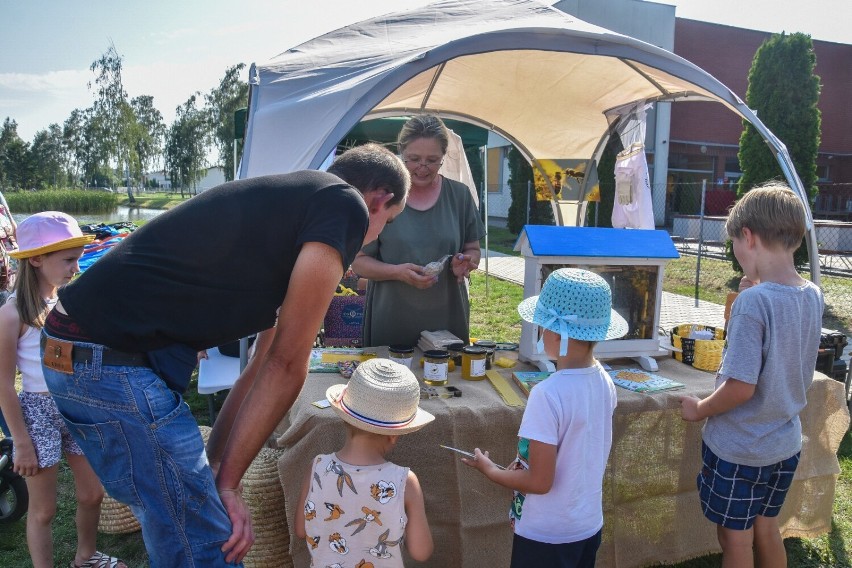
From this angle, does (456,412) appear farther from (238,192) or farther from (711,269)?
(711,269)

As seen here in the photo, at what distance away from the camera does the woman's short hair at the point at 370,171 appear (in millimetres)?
1344

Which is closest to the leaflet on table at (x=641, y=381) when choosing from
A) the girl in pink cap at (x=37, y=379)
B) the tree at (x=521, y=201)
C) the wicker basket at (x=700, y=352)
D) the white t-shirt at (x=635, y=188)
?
the wicker basket at (x=700, y=352)

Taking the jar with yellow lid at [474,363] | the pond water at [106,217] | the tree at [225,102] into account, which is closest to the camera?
the jar with yellow lid at [474,363]

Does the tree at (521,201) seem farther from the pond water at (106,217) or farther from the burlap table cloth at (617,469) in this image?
the burlap table cloth at (617,469)

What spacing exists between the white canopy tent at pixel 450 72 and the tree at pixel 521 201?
1219cm

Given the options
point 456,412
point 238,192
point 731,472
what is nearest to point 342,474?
point 456,412

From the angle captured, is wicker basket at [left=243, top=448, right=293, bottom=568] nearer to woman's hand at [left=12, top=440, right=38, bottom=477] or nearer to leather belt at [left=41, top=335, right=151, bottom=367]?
woman's hand at [left=12, top=440, right=38, bottom=477]

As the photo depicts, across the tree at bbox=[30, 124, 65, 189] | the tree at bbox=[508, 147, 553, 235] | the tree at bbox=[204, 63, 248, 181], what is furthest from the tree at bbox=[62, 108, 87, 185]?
the tree at bbox=[508, 147, 553, 235]

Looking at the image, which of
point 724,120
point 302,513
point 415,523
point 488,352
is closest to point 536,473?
point 415,523

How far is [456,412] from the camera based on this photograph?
6.32 feet

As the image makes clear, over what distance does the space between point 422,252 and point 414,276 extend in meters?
0.23

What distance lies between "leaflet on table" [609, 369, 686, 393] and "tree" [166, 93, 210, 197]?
41.6 meters

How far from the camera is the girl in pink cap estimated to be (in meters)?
2.00

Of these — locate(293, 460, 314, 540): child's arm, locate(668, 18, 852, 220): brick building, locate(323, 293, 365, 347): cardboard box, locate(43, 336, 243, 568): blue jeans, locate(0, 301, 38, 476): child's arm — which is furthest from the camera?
locate(668, 18, 852, 220): brick building
